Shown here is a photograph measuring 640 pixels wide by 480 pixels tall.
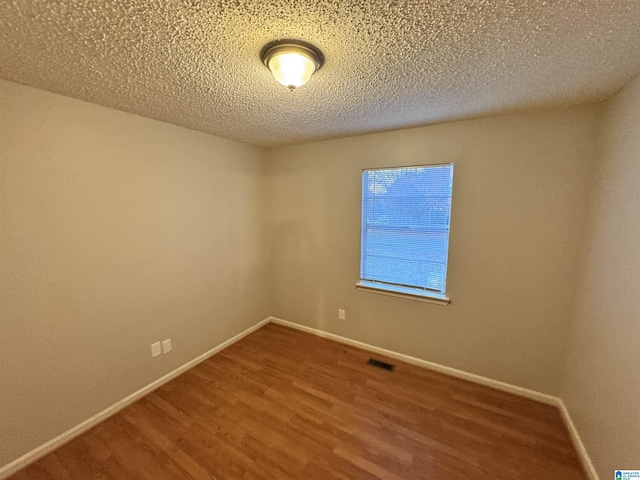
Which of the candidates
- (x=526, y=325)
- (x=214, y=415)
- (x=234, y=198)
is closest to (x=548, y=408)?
(x=526, y=325)

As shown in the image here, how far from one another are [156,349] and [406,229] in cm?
256

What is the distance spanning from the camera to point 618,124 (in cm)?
147

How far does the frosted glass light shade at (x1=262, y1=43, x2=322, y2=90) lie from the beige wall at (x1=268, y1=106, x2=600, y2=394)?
4.64 feet

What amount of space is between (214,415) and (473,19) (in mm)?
2754

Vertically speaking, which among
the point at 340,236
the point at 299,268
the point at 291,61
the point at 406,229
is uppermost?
the point at 291,61

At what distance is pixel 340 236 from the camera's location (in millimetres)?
2754

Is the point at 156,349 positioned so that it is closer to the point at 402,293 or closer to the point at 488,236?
the point at 402,293

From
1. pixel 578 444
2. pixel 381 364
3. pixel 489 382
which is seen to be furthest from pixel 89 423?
pixel 578 444

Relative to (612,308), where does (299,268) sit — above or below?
below

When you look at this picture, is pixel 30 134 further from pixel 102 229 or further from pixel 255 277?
pixel 255 277

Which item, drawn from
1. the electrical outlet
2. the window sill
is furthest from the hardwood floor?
the window sill

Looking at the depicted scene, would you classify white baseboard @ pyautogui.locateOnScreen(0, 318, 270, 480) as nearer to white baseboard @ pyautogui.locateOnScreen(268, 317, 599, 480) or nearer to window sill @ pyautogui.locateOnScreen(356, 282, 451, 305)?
white baseboard @ pyautogui.locateOnScreen(268, 317, 599, 480)

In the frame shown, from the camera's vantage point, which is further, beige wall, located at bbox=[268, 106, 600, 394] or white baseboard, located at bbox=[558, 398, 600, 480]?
beige wall, located at bbox=[268, 106, 600, 394]

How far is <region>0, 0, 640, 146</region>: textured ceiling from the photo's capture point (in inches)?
34.7
